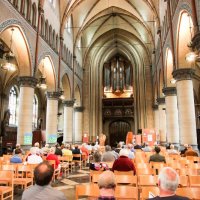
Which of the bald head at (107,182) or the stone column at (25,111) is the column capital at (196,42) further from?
the stone column at (25,111)

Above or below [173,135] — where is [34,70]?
above

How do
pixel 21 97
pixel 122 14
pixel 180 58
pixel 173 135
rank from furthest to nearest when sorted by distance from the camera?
pixel 122 14 → pixel 173 135 → pixel 21 97 → pixel 180 58

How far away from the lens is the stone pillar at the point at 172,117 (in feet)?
54.2

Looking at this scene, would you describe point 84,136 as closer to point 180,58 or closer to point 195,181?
point 180,58

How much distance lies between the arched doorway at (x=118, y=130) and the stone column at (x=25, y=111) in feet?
56.1

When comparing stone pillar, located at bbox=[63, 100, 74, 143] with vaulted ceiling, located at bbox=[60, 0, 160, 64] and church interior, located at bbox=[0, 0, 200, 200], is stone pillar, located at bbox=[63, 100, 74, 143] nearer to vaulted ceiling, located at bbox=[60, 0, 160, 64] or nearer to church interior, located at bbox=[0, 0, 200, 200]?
church interior, located at bbox=[0, 0, 200, 200]

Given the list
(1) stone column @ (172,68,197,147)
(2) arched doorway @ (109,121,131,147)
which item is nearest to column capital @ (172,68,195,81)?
(1) stone column @ (172,68,197,147)

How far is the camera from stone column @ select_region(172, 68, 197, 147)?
12305 mm

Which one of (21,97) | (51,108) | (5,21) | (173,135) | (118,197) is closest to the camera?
(118,197)

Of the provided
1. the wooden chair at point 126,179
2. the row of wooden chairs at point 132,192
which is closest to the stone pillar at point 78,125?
the wooden chair at point 126,179

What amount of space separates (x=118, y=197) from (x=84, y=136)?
22930mm

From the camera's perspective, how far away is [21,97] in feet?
47.1

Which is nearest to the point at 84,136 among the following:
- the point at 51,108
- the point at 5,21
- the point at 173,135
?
the point at 51,108

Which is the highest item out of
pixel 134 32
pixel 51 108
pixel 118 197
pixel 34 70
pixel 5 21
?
pixel 134 32
